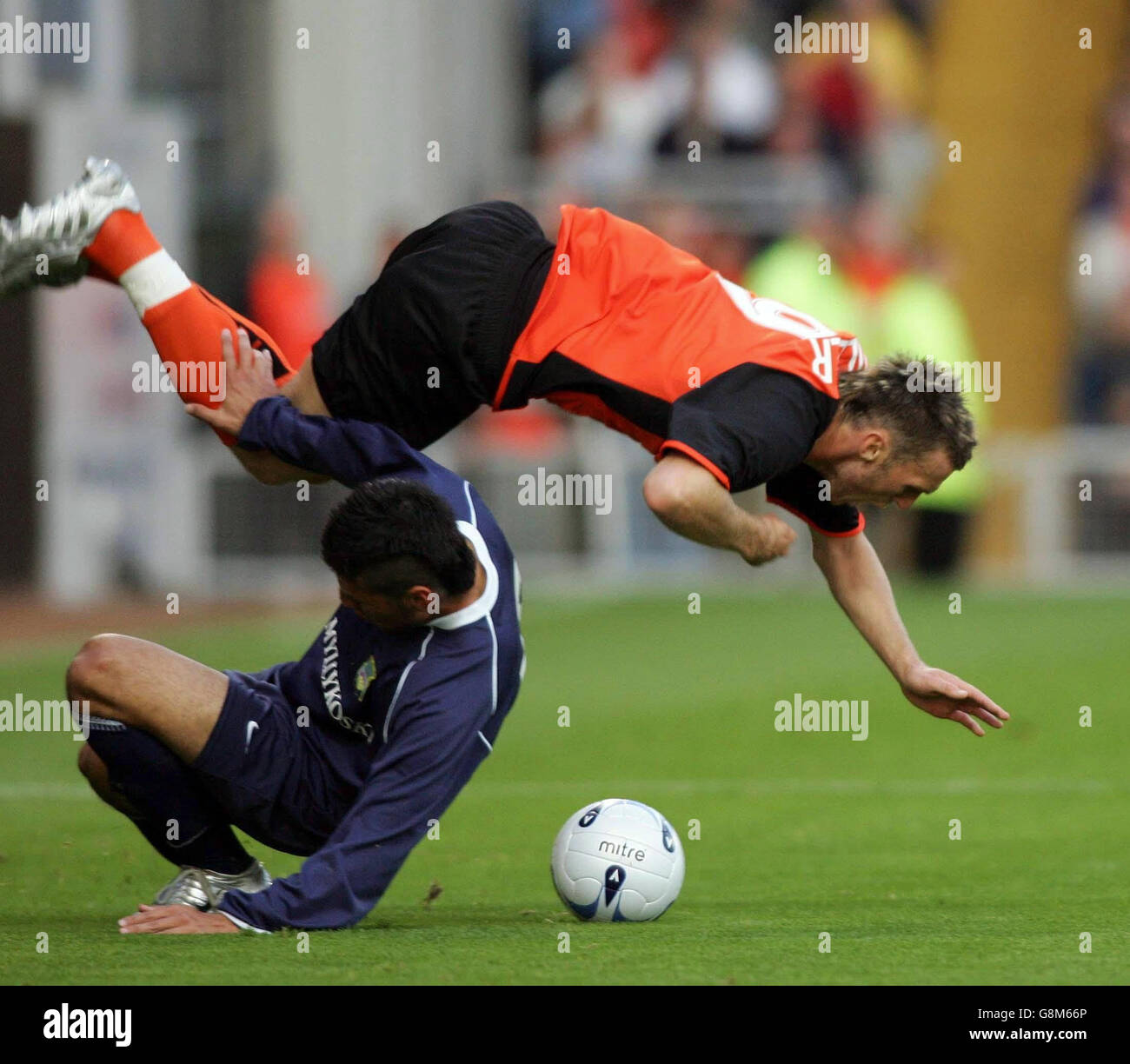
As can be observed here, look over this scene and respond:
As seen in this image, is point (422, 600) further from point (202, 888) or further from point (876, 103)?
point (876, 103)

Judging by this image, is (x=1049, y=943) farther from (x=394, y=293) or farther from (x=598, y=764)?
(x=598, y=764)

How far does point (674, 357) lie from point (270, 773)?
5.26ft

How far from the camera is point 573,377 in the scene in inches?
237

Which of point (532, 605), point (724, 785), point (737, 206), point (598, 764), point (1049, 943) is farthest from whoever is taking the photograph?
point (737, 206)

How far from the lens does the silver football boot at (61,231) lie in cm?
621

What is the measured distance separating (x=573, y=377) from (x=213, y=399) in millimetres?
1083

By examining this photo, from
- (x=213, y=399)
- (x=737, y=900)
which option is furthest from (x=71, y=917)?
(x=737, y=900)

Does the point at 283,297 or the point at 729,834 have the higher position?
the point at 283,297

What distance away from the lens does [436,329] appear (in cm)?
614

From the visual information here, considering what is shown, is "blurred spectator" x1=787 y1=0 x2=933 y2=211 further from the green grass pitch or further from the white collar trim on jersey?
the white collar trim on jersey

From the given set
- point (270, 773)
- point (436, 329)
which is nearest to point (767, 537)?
point (436, 329)

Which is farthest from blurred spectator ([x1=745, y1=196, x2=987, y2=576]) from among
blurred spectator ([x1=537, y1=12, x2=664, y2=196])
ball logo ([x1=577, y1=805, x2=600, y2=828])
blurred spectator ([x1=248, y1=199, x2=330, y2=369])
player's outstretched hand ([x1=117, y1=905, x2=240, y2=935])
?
player's outstretched hand ([x1=117, y1=905, x2=240, y2=935])

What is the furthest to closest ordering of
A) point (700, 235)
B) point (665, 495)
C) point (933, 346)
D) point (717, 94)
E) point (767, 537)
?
point (717, 94) → point (700, 235) → point (933, 346) → point (767, 537) → point (665, 495)

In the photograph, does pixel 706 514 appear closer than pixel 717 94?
Yes
